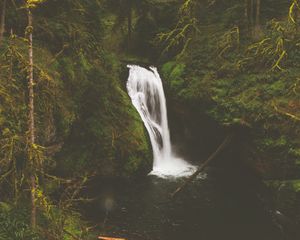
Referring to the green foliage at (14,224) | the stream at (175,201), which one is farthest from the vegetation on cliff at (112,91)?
the stream at (175,201)

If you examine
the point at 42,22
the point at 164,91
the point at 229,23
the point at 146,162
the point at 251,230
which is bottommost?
the point at 251,230

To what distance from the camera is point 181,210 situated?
48.6 feet

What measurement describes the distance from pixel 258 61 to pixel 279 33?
1709 millimetres

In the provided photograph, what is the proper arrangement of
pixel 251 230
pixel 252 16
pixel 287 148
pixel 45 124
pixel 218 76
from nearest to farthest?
1. pixel 45 124
2. pixel 251 230
3. pixel 287 148
4. pixel 218 76
5. pixel 252 16

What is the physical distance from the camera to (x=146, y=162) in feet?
57.4

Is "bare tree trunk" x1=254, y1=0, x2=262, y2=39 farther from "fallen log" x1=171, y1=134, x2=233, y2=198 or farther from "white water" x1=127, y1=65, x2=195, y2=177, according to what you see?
"fallen log" x1=171, y1=134, x2=233, y2=198

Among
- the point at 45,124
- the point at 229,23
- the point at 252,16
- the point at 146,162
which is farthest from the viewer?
the point at 229,23

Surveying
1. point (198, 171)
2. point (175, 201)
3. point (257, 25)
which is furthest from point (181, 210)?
point (257, 25)

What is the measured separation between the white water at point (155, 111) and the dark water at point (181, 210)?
2.00m

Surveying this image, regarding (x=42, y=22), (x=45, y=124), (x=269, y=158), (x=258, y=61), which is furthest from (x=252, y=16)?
(x=45, y=124)

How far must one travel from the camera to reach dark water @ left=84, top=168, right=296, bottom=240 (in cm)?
1341

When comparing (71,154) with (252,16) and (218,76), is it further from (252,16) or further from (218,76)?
(252,16)

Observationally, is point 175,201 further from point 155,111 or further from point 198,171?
point 155,111

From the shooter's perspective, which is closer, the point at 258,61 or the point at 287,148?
the point at 287,148
